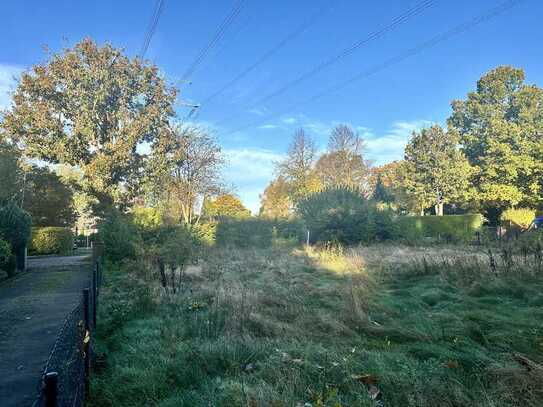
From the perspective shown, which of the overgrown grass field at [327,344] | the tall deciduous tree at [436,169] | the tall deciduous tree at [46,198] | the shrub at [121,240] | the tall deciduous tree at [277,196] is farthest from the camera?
the tall deciduous tree at [277,196]

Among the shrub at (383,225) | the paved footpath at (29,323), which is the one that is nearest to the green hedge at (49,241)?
the paved footpath at (29,323)

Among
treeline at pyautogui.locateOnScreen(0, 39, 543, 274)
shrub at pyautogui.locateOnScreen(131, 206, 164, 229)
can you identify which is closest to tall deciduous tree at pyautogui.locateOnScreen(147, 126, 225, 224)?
treeline at pyautogui.locateOnScreen(0, 39, 543, 274)

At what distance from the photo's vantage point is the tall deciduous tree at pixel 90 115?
20.0 metres

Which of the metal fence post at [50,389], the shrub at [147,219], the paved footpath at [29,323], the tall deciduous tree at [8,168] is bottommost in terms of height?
the paved footpath at [29,323]

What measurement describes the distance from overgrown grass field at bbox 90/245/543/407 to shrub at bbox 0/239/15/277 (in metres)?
4.08

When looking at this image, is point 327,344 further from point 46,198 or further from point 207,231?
point 46,198

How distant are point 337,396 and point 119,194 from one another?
20.2m

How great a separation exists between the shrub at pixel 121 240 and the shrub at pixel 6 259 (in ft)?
9.77

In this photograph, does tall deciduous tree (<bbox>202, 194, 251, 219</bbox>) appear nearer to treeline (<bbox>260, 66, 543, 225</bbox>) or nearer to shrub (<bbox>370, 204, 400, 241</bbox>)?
treeline (<bbox>260, 66, 543, 225</bbox>)

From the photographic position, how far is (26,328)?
260 inches

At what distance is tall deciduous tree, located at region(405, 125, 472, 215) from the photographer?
1369 inches

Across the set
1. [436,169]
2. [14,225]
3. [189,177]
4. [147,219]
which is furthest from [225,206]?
[14,225]

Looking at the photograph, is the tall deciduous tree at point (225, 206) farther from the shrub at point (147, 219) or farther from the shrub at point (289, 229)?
the shrub at point (147, 219)

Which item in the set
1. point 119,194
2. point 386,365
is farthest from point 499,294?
point 119,194
